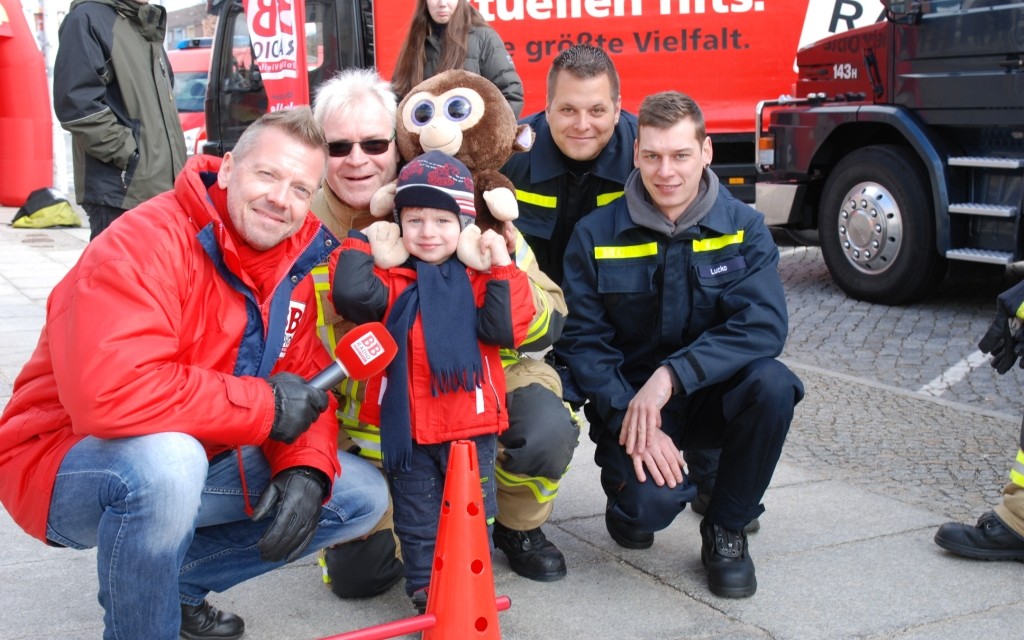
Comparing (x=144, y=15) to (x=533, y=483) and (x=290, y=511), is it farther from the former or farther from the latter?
(x=290, y=511)

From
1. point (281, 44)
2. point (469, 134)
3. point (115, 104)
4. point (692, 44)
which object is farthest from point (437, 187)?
point (692, 44)

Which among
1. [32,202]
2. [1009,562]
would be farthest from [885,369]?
[32,202]

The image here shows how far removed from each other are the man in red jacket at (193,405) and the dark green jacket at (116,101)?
8.43ft

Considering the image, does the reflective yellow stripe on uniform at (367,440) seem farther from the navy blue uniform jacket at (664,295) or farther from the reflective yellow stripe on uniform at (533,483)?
the navy blue uniform jacket at (664,295)

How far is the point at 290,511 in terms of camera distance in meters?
2.76

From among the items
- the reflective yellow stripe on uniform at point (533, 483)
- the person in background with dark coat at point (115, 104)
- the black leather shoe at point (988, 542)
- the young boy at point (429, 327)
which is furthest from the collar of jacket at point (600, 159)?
the person in background with dark coat at point (115, 104)

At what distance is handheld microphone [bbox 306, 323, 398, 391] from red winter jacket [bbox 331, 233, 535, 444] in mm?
226

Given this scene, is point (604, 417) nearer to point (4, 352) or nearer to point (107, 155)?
point (107, 155)

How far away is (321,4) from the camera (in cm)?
945

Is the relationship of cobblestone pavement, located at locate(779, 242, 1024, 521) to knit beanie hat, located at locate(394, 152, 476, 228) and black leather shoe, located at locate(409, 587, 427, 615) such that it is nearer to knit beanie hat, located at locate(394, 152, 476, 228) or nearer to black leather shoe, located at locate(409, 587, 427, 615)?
black leather shoe, located at locate(409, 587, 427, 615)

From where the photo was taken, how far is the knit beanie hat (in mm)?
3111

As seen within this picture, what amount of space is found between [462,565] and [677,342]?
107 cm

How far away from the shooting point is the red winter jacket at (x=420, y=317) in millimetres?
3068

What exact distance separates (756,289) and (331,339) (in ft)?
4.05
